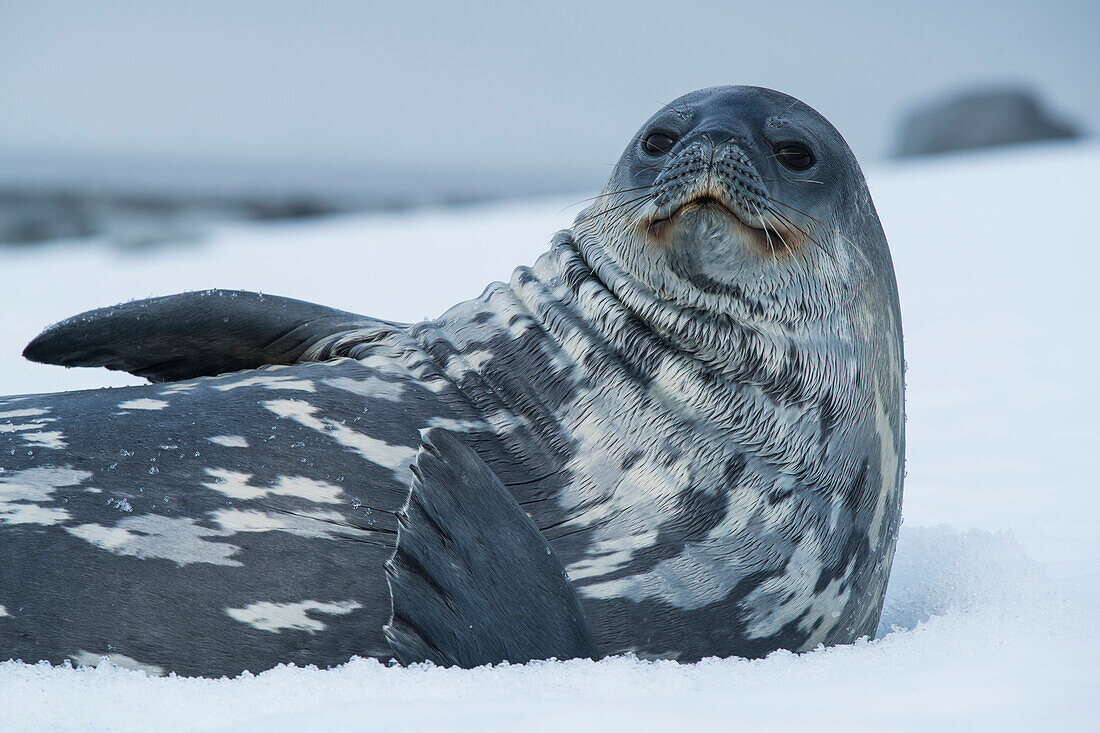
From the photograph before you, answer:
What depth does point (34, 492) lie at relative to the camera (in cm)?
193

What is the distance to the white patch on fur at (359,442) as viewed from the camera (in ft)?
6.72

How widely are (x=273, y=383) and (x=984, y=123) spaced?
17609mm

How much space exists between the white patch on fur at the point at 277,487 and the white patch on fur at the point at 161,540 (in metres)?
0.08

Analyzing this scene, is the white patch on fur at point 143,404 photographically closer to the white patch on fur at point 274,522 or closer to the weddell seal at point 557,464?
the weddell seal at point 557,464

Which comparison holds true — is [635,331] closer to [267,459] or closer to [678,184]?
[678,184]

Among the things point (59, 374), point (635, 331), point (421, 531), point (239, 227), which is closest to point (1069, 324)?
point (635, 331)

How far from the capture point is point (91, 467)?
1.98m

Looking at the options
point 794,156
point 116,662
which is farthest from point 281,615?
point 794,156

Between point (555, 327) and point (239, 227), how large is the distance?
9.71 meters

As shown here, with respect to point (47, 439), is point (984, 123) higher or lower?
higher

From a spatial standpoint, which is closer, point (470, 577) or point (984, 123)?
point (470, 577)

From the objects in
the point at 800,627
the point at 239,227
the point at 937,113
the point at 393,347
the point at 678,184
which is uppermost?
the point at 937,113

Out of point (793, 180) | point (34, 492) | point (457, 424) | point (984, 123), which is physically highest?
point (984, 123)

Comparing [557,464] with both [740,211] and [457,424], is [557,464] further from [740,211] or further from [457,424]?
[740,211]
